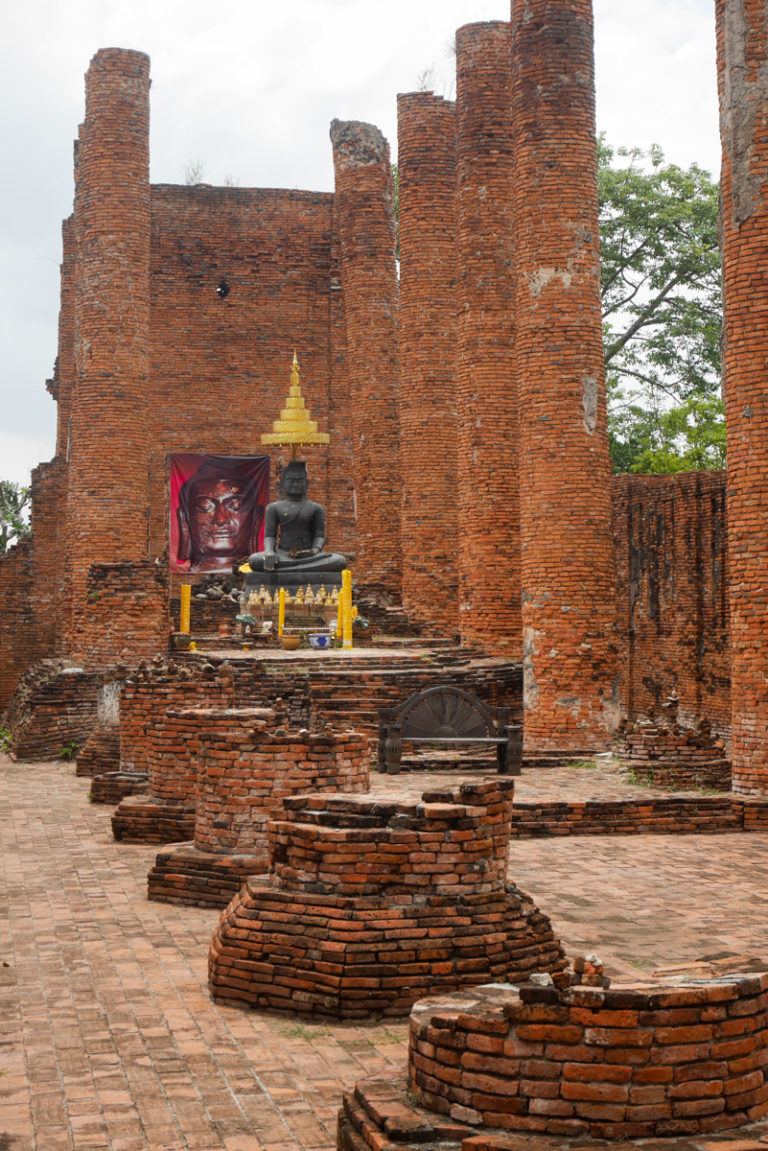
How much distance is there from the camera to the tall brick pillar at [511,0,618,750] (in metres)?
14.3

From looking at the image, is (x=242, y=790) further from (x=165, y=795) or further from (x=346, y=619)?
(x=346, y=619)

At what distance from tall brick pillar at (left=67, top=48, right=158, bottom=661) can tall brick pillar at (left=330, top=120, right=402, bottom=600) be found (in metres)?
4.29

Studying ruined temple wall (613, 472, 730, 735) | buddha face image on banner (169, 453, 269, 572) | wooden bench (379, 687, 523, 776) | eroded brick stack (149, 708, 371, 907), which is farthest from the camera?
buddha face image on banner (169, 453, 269, 572)

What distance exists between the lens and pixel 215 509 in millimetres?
27688

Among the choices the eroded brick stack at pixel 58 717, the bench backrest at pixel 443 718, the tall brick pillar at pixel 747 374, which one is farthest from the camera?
the eroded brick stack at pixel 58 717

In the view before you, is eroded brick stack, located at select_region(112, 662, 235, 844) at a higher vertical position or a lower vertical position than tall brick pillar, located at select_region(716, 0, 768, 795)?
lower

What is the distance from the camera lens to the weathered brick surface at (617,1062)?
3.81 metres

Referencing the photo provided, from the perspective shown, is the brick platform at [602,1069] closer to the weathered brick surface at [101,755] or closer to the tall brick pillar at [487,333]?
the weathered brick surface at [101,755]

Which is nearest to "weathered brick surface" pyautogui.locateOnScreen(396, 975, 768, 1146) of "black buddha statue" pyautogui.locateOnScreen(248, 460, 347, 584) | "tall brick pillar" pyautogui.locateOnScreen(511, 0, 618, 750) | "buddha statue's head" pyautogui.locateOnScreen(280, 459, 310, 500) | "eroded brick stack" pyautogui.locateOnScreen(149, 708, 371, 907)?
"eroded brick stack" pyautogui.locateOnScreen(149, 708, 371, 907)

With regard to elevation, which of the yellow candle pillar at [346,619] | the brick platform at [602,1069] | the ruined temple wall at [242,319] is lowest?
the brick platform at [602,1069]

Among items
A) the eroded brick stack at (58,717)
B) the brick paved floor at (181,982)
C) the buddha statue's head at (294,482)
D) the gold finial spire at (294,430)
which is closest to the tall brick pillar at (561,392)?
the brick paved floor at (181,982)

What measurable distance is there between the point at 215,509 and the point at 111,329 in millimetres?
7304

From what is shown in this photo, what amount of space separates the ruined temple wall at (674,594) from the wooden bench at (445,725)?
3515mm

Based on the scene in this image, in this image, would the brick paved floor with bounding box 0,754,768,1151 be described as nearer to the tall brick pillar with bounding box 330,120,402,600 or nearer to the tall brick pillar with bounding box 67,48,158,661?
the tall brick pillar with bounding box 67,48,158,661
